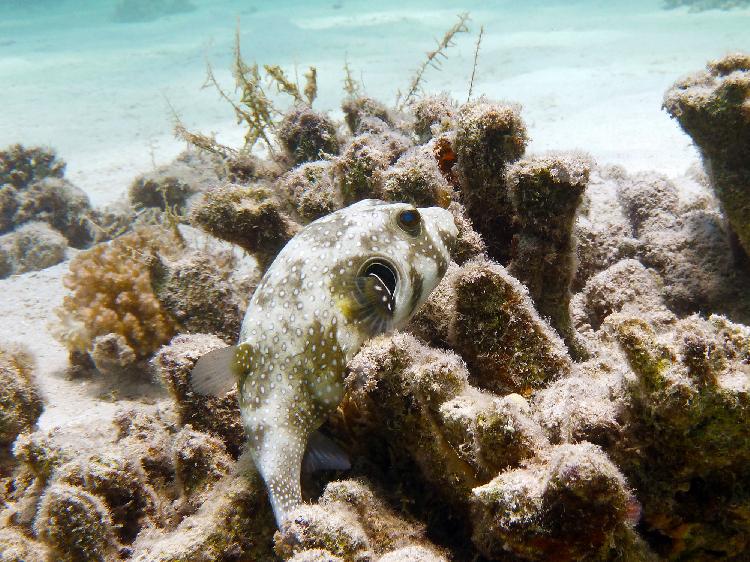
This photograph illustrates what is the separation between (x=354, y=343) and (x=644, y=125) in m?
11.0

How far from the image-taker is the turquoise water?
1284cm

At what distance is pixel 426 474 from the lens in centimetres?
273

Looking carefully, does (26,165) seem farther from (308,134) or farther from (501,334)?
(501,334)

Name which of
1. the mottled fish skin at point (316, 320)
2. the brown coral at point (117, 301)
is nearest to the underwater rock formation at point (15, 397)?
the brown coral at point (117, 301)

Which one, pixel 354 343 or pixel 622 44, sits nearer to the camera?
pixel 354 343

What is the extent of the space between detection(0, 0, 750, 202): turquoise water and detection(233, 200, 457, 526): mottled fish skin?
3.84 metres

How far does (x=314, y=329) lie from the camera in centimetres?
300

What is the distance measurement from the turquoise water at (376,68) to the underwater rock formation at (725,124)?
0.64 metres

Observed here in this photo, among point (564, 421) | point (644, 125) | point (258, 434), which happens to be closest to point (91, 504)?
point (258, 434)

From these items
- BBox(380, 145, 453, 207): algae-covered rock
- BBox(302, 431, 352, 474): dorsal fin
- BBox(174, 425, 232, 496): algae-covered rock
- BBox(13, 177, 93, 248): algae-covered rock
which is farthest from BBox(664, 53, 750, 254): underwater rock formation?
BBox(13, 177, 93, 248): algae-covered rock

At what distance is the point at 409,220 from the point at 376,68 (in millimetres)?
22388

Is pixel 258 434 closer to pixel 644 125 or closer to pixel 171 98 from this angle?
pixel 644 125

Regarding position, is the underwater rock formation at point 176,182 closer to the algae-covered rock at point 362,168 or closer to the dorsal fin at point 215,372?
the algae-covered rock at point 362,168

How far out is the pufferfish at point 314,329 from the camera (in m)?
2.98
